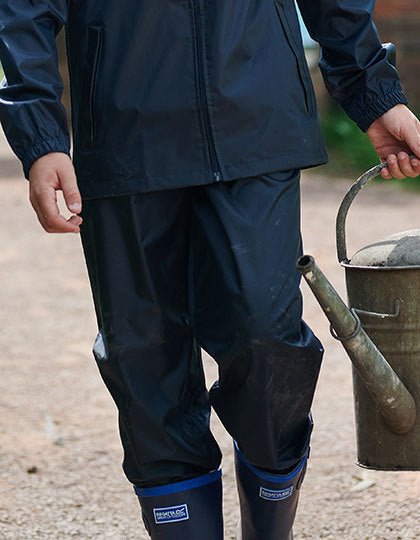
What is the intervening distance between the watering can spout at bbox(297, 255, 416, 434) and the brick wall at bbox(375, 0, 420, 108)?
8.72 metres

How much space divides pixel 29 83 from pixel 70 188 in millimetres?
200

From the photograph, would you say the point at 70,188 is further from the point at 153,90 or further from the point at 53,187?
the point at 153,90

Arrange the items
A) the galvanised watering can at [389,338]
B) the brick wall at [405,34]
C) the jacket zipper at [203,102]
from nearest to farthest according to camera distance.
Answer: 1. the jacket zipper at [203,102]
2. the galvanised watering can at [389,338]
3. the brick wall at [405,34]

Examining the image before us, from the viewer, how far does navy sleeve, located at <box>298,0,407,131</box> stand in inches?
103

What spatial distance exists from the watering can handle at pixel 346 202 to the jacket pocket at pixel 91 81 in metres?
0.56

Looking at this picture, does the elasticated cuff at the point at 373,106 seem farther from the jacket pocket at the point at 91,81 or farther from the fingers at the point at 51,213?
the fingers at the point at 51,213

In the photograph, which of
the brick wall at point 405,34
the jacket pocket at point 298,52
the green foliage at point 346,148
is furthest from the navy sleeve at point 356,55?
the brick wall at point 405,34

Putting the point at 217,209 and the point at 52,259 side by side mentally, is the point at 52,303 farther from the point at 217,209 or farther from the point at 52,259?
the point at 217,209

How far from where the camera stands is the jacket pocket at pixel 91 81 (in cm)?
239

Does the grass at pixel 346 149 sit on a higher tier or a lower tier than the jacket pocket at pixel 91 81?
lower

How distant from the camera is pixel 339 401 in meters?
4.36

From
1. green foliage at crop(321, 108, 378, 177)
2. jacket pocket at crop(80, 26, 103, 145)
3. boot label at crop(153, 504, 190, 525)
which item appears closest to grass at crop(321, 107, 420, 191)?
green foliage at crop(321, 108, 378, 177)

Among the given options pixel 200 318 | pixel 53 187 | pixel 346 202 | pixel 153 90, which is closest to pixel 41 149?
pixel 53 187

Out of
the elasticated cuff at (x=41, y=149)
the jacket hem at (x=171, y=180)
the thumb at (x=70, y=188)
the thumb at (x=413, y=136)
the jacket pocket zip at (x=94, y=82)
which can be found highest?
the jacket pocket zip at (x=94, y=82)
